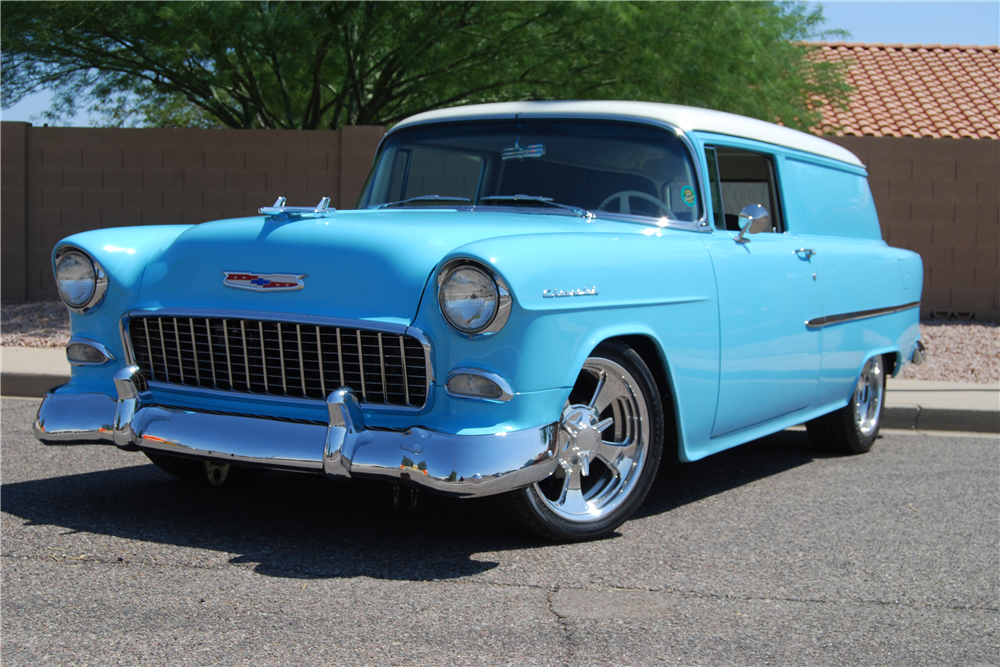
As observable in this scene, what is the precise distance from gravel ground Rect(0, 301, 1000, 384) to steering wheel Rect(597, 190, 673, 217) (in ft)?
16.8

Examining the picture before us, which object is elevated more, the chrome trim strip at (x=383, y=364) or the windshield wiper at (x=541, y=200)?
the windshield wiper at (x=541, y=200)

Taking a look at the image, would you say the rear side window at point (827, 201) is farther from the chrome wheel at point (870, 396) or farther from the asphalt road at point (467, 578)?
the asphalt road at point (467, 578)

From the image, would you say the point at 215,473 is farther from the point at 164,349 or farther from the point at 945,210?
the point at 945,210

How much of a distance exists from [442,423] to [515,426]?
9.0 inches

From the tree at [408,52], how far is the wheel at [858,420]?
455 centimetres

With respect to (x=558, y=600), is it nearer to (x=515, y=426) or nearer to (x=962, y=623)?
(x=515, y=426)

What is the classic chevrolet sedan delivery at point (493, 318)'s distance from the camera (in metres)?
3.18

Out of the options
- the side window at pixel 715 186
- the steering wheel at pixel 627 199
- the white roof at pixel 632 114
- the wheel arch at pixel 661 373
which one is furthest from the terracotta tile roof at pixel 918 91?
the wheel arch at pixel 661 373

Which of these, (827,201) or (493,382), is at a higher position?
(827,201)

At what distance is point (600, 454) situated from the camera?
12.3 feet

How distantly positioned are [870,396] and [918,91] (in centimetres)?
1441

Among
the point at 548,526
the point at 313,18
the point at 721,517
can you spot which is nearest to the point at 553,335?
the point at 548,526

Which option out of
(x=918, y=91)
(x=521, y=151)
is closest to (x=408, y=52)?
(x=521, y=151)

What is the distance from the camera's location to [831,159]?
18.7 ft
